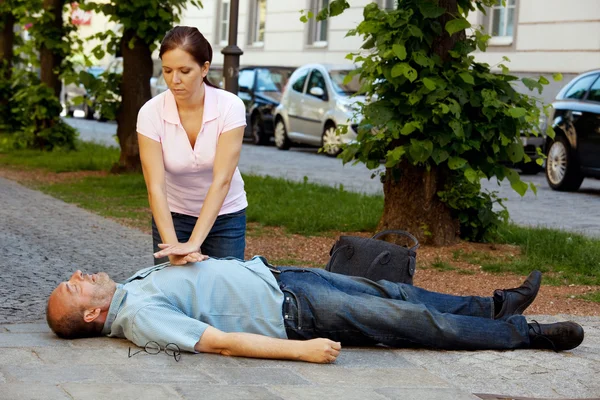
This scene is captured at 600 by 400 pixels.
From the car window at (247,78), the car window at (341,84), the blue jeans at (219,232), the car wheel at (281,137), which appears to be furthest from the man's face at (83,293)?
the car window at (247,78)

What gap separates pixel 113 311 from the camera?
18.1ft

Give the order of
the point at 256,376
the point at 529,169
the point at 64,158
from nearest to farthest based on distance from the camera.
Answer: the point at 256,376
the point at 64,158
the point at 529,169

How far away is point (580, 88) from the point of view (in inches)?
663

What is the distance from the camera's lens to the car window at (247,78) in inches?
1077

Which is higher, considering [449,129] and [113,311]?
[449,129]

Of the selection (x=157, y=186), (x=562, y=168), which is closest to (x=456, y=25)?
(x=157, y=186)

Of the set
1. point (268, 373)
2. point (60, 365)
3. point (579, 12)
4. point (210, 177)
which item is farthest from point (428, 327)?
point (579, 12)

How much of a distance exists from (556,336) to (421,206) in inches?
160

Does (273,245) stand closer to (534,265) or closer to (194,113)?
(534,265)

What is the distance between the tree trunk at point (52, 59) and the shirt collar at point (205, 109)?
15714 millimetres

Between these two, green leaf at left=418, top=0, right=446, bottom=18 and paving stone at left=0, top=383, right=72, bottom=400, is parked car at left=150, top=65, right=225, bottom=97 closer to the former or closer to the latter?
green leaf at left=418, top=0, right=446, bottom=18

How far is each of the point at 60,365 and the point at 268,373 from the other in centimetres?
91

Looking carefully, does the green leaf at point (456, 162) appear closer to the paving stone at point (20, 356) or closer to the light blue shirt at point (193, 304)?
the light blue shirt at point (193, 304)

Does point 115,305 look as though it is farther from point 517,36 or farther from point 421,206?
point 517,36
